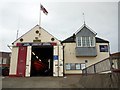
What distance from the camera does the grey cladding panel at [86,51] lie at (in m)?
25.5

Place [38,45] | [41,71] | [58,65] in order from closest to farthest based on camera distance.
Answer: [58,65], [38,45], [41,71]

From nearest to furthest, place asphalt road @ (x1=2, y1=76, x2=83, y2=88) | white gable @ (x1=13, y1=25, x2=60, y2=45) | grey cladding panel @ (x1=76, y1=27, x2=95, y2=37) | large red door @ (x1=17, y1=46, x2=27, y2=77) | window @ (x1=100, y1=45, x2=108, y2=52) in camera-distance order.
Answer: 1. asphalt road @ (x1=2, y1=76, x2=83, y2=88)
2. large red door @ (x1=17, y1=46, x2=27, y2=77)
3. white gable @ (x1=13, y1=25, x2=60, y2=45)
4. grey cladding panel @ (x1=76, y1=27, x2=95, y2=37)
5. window @ (x1=100, y1=45, x2=108, y2=52)

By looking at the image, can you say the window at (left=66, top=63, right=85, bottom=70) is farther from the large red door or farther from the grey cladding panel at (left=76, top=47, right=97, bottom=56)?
the large red door

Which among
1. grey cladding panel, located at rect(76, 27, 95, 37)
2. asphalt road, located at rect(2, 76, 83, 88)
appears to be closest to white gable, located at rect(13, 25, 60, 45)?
grey cladding panel, located at rect(76, 27, 95, 37)

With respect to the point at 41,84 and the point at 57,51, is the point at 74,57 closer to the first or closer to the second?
the point at 57,51

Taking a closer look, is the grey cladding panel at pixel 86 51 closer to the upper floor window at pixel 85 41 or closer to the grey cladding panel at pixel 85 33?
the upper floor window at pixel 85 41

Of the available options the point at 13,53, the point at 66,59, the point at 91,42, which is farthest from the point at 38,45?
the point at 91,42

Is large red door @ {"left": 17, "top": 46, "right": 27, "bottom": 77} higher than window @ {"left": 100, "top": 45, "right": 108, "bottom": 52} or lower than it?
lower

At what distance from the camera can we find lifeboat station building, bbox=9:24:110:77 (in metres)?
21.3

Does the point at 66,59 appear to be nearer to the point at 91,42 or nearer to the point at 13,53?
the point at 91,42

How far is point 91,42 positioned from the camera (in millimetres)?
25953

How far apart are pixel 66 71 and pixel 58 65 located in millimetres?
5028

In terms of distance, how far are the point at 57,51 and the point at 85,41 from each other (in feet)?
19.8

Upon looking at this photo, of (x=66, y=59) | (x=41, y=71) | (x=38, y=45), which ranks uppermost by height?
(x=38, y=45)
